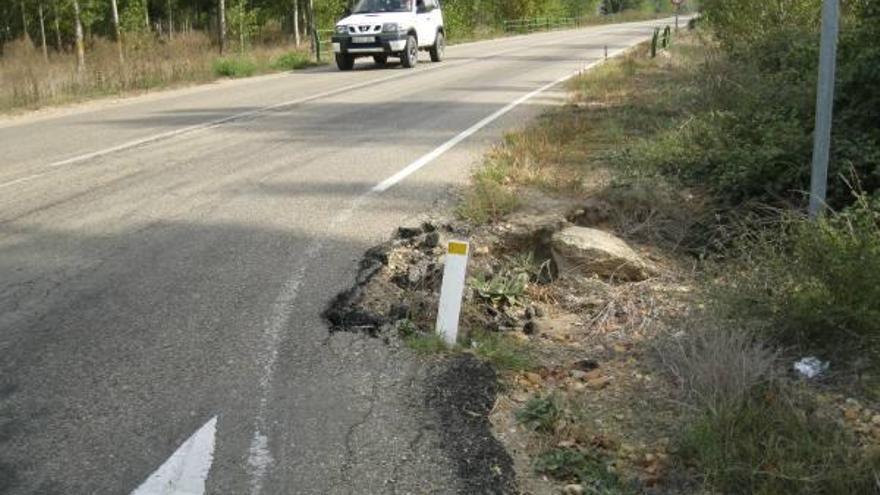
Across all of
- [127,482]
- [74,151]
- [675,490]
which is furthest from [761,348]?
[74,151]

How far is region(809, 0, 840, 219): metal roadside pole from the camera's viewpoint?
4.45 m

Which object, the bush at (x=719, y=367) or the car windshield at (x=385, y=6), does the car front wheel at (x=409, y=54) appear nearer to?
the car windshield at (x=385, y=6)

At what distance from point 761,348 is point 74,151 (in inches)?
327

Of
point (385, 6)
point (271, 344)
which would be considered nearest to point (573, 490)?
point (271, 344)

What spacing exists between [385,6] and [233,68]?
4338mm

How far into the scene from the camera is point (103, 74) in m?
18.1

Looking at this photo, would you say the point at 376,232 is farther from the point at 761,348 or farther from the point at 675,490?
the point at 675,490

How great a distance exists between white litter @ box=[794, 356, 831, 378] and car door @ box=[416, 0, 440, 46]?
1976cm

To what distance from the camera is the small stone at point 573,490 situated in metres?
3.24

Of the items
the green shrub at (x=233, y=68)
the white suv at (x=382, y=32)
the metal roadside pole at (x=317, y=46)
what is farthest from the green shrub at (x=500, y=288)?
the metal roadside pole at (x=317, y=46)

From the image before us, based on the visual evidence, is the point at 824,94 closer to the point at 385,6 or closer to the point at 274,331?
the point at 274,331

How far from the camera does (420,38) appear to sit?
75.8 ft

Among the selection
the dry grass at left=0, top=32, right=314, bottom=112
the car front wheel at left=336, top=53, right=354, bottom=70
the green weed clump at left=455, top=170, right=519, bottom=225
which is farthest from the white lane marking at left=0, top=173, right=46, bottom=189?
the car front wheel at left=336, top=53, right=354, bottom=70

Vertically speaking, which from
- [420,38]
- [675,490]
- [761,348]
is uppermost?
[420,38]
